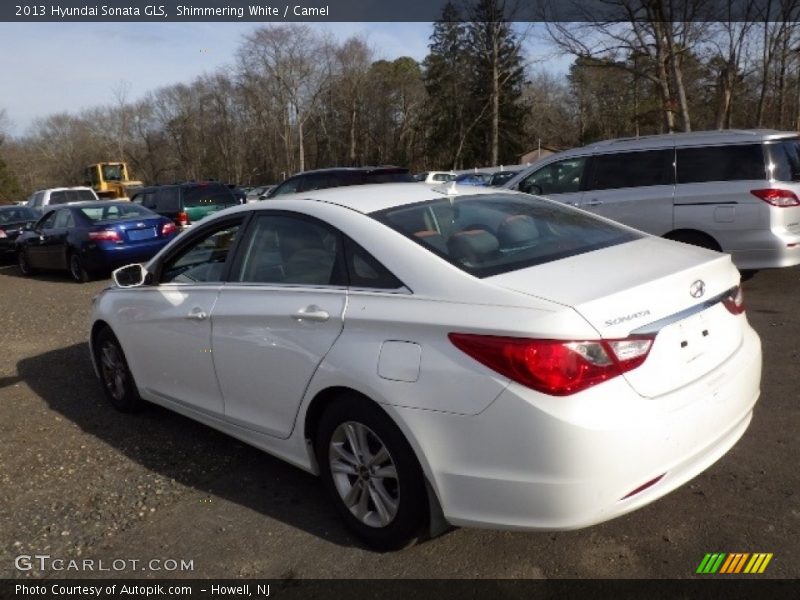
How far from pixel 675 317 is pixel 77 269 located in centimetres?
1201

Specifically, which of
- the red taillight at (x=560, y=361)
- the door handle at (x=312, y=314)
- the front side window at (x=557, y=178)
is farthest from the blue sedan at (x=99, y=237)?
the red taillight at (x=560, y=361)

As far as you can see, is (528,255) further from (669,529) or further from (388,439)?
(669,529)

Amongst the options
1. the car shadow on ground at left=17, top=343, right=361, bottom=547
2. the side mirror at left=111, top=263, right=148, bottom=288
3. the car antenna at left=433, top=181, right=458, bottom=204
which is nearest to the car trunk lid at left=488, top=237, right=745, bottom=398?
the car antenna at left=433, top=181, right=458, bottom=204

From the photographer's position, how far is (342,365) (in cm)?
291

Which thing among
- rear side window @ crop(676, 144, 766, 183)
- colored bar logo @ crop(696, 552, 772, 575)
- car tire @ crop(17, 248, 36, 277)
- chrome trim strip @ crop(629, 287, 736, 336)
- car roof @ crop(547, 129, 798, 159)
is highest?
car roof @ crop(547, 129, 798, 159)

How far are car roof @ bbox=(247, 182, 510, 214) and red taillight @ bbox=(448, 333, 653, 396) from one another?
1.18 metres

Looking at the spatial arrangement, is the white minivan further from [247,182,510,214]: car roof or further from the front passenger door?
the front passenger door

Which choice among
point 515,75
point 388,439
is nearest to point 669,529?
point 388,439

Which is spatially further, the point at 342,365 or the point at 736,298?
the point at 736,298

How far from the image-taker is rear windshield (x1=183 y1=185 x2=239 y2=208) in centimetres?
1519

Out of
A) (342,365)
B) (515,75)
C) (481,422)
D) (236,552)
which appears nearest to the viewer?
(481,422)

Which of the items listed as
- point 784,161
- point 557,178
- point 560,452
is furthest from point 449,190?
point 557,178

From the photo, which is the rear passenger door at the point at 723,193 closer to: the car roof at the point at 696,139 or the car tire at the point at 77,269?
the car roof at the point at 696,139
